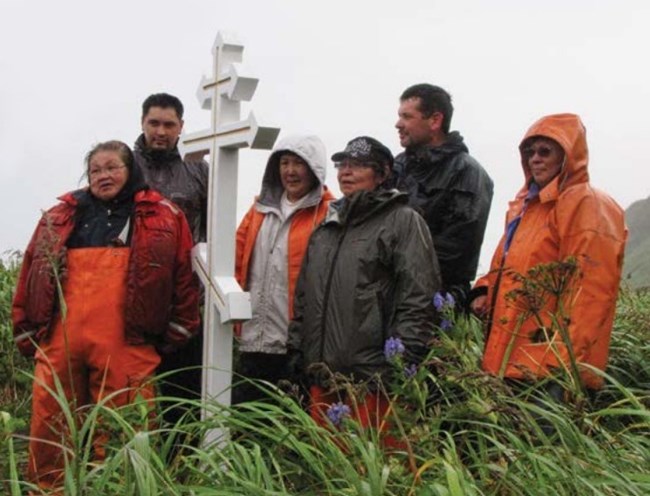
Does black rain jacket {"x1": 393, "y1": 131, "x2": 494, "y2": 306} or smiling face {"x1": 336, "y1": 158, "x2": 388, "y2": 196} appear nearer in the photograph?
smiling face {"x1": 336, "y1": 158, "x2": 388, "y2": 196}

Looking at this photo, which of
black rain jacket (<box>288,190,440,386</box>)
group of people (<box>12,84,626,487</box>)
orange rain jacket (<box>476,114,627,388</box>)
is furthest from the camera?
black rain jacket (<box>288,190,440,386</box>)

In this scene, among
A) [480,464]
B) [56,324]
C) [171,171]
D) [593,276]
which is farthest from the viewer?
[171,171]

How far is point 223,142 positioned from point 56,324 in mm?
1120

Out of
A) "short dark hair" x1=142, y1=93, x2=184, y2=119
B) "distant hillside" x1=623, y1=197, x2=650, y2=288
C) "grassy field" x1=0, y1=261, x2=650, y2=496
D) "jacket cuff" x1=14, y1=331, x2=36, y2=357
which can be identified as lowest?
"distant hillside" x1=623, y1=197, x2=650, y2=288

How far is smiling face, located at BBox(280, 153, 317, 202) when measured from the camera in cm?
459

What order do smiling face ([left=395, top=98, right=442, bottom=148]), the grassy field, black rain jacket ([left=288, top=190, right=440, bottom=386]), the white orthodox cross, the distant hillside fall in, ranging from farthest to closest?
the distant hillside < smiling face ([left=395, top=98, right=442, bottom=148]) < the white orthodox cross < black rain jacket ([left=288, top=190, right=440, bottom=386]) < the grassy field

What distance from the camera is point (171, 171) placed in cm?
515

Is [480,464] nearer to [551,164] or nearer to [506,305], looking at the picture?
[506,305]

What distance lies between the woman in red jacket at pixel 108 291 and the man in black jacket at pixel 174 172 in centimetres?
55

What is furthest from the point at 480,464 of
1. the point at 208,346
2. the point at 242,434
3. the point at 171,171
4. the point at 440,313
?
the point at 171,171

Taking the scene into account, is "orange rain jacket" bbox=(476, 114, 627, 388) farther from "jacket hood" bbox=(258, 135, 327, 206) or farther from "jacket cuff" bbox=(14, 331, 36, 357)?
"jacket cuff" bbox=(14, 331, 36, 357)

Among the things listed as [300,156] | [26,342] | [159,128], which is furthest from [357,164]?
[26,342]

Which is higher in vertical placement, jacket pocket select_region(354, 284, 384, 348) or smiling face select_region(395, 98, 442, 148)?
smiling face select_region(395, 98, 442, 148)

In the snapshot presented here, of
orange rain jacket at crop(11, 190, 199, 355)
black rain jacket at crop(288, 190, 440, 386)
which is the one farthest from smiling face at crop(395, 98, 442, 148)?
orange rain jacket at crop(11, 190, 199, 355)
